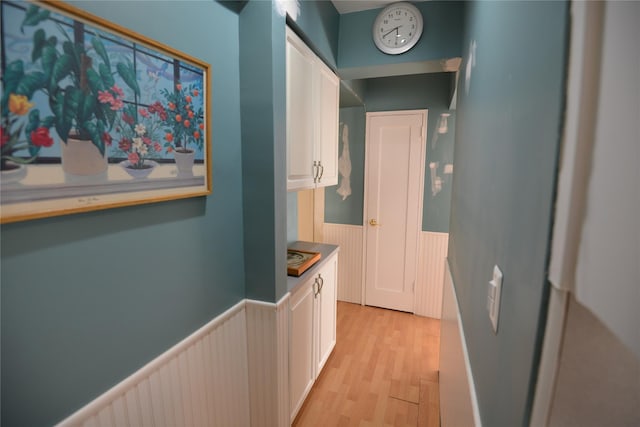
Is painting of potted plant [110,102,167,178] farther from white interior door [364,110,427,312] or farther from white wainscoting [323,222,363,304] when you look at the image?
white wainscoting [323,222,363,304]

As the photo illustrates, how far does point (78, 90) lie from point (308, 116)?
4.02ft

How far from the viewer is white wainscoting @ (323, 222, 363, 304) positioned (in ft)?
11.4

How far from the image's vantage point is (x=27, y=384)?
27.9 inches

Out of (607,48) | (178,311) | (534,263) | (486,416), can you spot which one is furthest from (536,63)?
(178,311)

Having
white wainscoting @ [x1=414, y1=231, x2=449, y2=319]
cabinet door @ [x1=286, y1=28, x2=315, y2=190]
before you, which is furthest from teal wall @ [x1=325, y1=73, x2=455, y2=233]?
cabinet door @ [x1=286, y1=28, x2=315, y2=190]

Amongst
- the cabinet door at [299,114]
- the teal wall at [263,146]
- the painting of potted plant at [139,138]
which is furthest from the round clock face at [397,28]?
the painting of potted plant at [139,138]

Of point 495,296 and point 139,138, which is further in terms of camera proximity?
point 139,138

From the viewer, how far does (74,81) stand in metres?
0.74

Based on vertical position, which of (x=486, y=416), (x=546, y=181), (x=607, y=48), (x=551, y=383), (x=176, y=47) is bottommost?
(x=486, y=416)

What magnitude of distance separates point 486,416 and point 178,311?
101cm

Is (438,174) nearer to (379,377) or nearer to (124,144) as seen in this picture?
(379,377)

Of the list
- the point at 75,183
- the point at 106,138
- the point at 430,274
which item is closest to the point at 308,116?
the point at 106,138

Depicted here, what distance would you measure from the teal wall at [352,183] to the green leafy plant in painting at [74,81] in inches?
104

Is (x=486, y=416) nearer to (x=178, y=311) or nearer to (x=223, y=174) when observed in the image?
(x=178, y=311)
